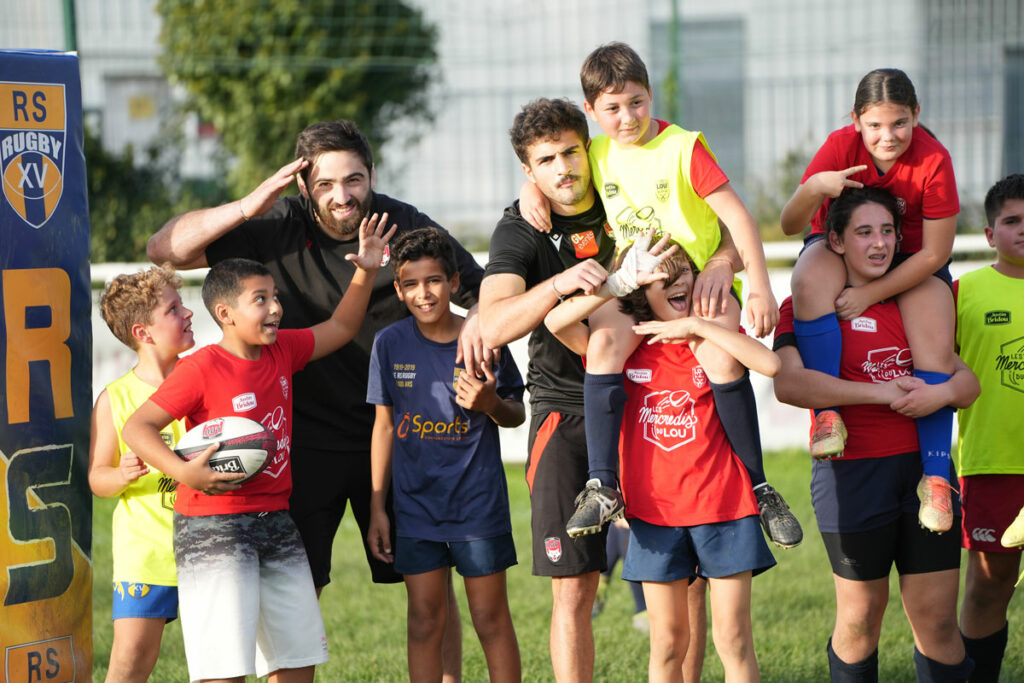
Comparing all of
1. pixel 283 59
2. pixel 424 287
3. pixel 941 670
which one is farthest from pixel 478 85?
pixel 941 670

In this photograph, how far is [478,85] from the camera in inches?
441

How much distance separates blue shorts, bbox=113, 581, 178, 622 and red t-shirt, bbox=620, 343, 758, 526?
1.81 meters

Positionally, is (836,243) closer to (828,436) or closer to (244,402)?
(828,436)

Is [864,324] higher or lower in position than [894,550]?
higher

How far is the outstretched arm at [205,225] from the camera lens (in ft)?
15.0

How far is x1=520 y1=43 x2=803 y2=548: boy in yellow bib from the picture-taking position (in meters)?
4.10

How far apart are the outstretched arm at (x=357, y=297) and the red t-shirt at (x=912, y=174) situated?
171 centimetres

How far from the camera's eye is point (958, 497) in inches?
170

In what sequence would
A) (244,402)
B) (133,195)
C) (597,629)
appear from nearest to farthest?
(244,402) < (597,629) < (133,195)

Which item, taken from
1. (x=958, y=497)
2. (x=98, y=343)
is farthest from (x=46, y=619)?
(x=98, y=343)

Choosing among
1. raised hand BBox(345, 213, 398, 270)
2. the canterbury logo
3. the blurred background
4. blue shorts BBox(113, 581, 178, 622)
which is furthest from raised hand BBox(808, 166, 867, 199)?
the blurred background

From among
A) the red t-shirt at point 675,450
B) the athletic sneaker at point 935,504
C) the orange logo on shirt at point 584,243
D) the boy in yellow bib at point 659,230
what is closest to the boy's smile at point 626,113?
the boy in yellow bib at point 659,230

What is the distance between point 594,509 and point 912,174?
1786 millimetres

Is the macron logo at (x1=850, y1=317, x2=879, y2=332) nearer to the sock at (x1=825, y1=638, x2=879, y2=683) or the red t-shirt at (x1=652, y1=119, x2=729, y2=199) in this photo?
the red t-shirt at (x1=652, y1=119, x2=729, y2=199)
